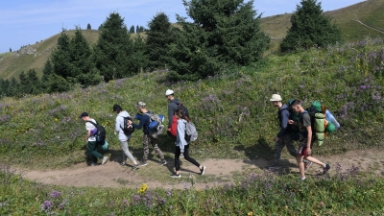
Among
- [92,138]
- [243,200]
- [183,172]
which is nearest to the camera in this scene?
[243,200]

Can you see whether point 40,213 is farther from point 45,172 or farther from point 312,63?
point 312,63

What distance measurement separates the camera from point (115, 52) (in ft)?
90.4

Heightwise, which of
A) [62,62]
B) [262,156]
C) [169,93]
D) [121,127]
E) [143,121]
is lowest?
[262,156]

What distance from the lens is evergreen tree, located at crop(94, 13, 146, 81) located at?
2661cm

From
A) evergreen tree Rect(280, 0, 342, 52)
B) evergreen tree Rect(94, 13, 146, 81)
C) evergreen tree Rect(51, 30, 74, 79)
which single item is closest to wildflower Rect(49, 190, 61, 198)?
evergreen tree Rect(94, 13, 146, 81)

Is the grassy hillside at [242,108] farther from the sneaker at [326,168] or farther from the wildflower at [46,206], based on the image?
the wildflower at [46,206]

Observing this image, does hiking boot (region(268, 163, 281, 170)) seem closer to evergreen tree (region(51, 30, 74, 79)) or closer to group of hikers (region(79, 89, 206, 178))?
group of hikers (region(79, 89, 206, 178))

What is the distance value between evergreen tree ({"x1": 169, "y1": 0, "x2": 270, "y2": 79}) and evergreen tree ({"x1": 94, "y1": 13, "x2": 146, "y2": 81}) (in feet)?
40.5

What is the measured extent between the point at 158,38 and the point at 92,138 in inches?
887

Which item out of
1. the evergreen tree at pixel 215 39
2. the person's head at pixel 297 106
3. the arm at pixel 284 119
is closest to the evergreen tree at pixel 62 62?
the evergreen tree at pixel 215 39

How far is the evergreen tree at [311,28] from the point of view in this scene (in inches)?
875

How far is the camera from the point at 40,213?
6.03 m

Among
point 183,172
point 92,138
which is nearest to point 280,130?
point 183,172

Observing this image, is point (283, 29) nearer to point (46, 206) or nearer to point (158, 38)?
point (158, 38)
